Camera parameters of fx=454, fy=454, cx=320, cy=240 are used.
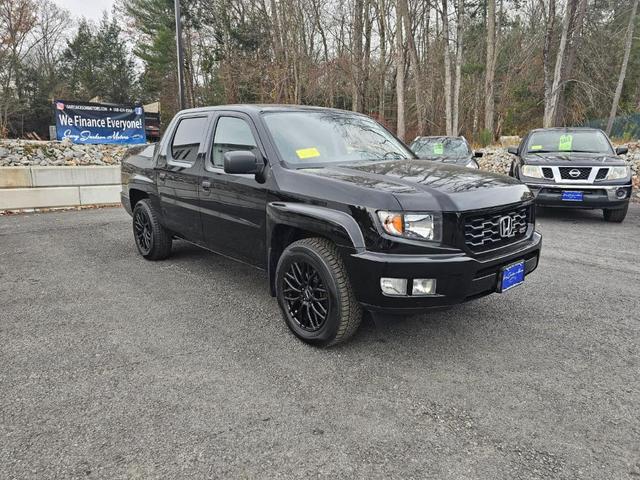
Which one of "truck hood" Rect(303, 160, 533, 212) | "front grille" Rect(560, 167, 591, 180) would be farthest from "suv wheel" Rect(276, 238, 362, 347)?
"front grille" Rect(560, 167, 591, 180)

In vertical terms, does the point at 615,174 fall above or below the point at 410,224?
above

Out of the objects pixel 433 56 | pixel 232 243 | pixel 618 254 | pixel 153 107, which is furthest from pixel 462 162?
pixel 153 107

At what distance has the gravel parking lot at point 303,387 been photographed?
2057mm

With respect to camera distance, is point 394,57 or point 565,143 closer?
point 565,143

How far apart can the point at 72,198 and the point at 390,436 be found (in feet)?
29.5

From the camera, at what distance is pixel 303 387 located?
2.66 metres

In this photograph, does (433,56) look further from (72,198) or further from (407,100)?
(72,198)

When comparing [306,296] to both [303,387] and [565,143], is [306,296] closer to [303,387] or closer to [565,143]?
[303,387]

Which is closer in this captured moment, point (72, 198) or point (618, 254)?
point (618, 254)

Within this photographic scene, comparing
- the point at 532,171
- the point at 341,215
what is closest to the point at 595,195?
the point at 532,171

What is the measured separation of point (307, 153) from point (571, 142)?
675cm

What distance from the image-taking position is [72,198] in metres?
9.21

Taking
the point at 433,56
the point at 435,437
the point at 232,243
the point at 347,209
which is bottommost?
the point at 435,437

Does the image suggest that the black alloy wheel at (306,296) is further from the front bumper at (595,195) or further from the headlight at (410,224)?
the front bumper at (595,195)
